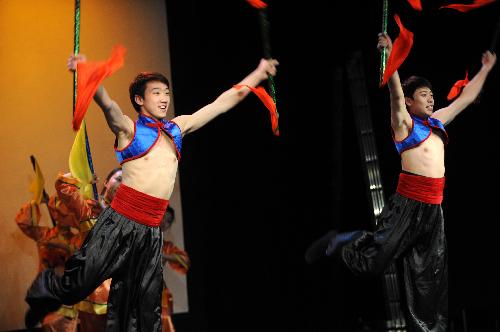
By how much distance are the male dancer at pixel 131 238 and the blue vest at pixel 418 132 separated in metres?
1.13

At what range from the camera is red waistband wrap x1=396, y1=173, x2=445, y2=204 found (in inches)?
141

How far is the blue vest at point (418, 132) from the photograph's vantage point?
3.60 metres

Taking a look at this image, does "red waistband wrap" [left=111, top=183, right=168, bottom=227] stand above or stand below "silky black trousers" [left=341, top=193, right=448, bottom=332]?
above

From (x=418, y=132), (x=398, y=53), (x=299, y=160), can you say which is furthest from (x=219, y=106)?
(x=299, y=160)

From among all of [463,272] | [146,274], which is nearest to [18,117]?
[146,274]

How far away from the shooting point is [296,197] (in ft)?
16.7

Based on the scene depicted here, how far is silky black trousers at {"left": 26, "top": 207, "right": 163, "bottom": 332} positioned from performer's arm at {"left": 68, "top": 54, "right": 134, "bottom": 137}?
1.13ft

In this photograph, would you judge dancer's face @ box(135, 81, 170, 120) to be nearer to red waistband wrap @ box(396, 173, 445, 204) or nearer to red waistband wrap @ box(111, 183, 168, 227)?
red waistband wrap @ box(111, 183, 168, 227)

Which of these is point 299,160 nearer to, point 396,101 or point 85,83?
point 396,101

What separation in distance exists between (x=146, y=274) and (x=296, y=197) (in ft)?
6.97

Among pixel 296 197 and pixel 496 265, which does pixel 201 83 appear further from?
pixel 496 265

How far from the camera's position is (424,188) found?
11.7 ft

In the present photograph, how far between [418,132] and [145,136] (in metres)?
1.35

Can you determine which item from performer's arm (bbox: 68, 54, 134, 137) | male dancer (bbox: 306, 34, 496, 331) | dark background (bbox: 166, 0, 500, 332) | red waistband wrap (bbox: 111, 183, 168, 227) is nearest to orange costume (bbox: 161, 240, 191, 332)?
dark background (bbox: 166, 0, 500, 332)
